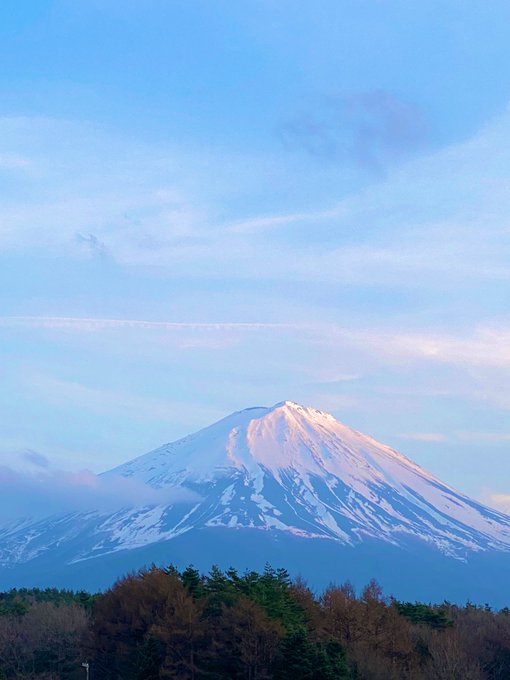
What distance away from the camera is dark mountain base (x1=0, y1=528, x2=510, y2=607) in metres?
160

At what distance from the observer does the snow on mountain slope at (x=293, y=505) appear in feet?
575

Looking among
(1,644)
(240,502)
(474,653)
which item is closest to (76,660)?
(1,644)

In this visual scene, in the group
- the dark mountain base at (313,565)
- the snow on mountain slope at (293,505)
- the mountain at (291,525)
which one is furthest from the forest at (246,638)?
the snow on mountain slope at (293,505)

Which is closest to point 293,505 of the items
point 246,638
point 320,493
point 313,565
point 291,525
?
point 320,493

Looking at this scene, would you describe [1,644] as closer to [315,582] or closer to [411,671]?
[411,671]

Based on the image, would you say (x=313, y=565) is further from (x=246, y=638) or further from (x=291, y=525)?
(x=246, y=638)

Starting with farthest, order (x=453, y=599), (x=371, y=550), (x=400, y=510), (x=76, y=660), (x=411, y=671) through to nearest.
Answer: (x=400, y=510) → (x=371, y=550) → (x=453, y=599) → (x=76, y=660) → (x=411, y=671)

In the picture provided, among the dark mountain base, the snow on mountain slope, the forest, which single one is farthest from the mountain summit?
the forest

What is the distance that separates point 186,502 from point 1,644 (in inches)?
5598

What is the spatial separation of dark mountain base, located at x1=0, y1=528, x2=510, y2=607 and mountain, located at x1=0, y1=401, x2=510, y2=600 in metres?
0.23

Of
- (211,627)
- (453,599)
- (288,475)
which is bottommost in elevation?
(453,599)

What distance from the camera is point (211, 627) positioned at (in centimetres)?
3875

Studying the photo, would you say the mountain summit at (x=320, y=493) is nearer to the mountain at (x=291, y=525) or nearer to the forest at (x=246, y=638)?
the mountain at (x=291, y=525)

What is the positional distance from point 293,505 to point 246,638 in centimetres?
14479
